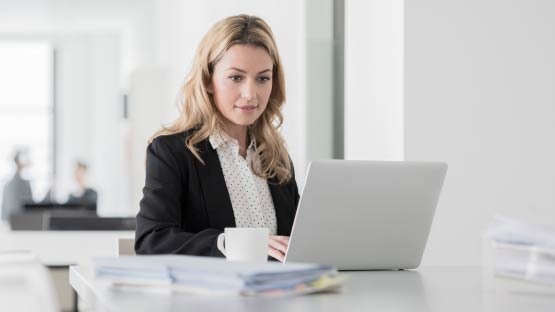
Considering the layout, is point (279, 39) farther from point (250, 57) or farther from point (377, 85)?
point (250, 57)

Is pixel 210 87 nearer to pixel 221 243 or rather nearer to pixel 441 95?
pixel 221 243

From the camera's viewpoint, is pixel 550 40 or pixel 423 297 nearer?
pixel 423 297

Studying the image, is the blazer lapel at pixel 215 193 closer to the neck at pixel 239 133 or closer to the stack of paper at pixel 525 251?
the neck at pixel 239 133

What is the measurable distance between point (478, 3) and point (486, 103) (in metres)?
0.43

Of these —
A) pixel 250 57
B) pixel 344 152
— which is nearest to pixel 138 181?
pixel 344 152

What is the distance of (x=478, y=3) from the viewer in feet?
12.0

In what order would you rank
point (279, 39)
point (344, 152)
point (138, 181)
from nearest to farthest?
point (344, 152) < point (279, 39) < point (138, 181)

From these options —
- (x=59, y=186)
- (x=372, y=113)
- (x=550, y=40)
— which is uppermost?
(x=550, y=40)

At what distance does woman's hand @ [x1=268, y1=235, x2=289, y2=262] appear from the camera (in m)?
1.79

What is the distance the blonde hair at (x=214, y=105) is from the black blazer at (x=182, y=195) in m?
0.04

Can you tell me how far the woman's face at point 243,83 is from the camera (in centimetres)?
230

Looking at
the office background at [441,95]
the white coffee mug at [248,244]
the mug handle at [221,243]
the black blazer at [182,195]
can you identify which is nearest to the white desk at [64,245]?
the office background at [441,95]

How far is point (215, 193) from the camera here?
226 cm

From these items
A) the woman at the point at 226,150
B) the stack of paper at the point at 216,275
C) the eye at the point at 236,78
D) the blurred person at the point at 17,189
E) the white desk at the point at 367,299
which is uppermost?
the eye at the point at 236,78
